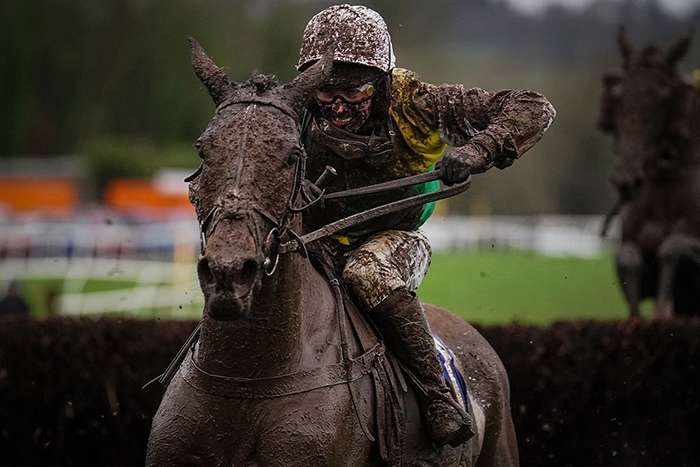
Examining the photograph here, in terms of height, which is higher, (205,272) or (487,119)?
(487,119)

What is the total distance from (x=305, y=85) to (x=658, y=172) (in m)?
8.63

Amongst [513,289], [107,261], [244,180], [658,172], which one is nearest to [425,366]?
[244,180]

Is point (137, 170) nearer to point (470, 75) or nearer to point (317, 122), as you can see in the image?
point (470, 75)

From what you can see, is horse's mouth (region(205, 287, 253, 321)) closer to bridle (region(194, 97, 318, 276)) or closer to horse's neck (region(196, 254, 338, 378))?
bridle (region(194, 97, 318, 276))

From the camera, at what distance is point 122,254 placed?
23.2m

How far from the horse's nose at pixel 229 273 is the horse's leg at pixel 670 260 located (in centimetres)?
859

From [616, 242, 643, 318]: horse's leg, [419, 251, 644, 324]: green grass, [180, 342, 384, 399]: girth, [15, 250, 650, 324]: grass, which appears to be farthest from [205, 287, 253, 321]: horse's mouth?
[419, 251, 644, 324]: green grass

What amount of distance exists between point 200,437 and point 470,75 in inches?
1411

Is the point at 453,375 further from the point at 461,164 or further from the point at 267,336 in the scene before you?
the point at 267,336

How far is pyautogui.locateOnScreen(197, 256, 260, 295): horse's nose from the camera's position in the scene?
10.7ft

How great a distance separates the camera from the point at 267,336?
3.92 m

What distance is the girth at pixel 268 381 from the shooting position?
154 inches

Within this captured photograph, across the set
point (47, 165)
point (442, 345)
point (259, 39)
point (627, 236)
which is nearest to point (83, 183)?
point (47, 165)

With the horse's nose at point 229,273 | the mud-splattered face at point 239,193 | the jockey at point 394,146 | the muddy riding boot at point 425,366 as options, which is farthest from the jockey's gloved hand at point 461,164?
the horse's nose at point 229,273
